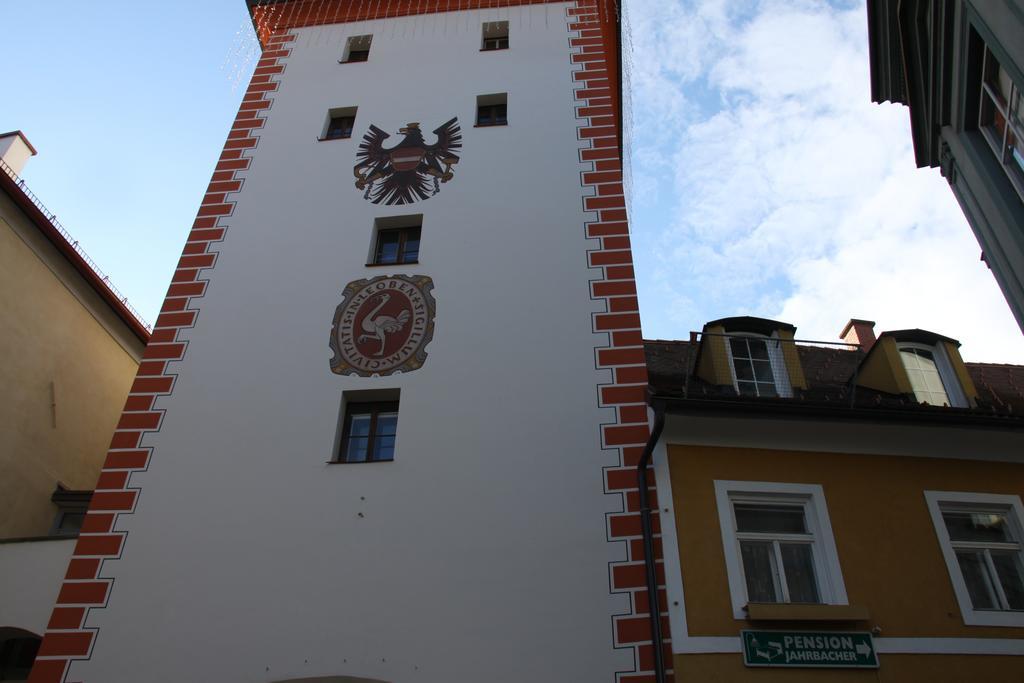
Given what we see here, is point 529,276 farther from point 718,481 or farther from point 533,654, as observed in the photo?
point 533,654

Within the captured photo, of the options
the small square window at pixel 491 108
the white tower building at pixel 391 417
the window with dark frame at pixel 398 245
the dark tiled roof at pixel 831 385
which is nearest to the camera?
the white tower building at pixel 391 417

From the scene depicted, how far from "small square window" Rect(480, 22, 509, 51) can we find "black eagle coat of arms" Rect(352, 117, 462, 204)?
248 centimetres

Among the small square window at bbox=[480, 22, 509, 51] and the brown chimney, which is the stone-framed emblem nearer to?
the small square window at bbox=[480, 22, 509, 51]

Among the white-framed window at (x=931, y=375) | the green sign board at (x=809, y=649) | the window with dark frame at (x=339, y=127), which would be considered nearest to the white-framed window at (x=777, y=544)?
the green sign board at (x=809, y=649)

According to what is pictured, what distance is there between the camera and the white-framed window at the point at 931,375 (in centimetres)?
993

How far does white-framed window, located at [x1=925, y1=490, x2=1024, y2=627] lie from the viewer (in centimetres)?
768

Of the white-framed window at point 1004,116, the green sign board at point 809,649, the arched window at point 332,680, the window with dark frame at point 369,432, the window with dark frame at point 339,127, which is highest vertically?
the window with dark frame at point 339,127

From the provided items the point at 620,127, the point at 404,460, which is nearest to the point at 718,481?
the point at 404,460

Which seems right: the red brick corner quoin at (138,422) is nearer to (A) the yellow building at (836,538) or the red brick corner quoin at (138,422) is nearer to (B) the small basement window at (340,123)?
(B) the small basement window at (340,123)

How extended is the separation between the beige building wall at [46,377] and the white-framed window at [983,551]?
1097 centimetres

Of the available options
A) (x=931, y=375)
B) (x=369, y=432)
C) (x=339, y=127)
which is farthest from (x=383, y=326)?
→ (x=931, y=375)

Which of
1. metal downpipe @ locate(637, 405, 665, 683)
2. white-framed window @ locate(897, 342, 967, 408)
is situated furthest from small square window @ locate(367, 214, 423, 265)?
white-framed window @ locate(897, 342, 967, 408)

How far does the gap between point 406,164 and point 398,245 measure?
1.48 meters

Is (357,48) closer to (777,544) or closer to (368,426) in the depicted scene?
(368,426)
